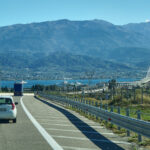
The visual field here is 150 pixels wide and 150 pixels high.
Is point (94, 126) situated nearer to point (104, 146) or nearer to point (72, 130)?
point (72, 130)

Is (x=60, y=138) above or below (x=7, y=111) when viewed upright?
below

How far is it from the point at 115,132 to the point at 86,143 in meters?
3.05

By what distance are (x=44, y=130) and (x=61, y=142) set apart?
3.22 metres

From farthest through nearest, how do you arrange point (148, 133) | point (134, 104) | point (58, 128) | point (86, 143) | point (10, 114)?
point (134, 104) < point (10, 114) < point (58, 128) < point (86, 143) < point (148, 133)

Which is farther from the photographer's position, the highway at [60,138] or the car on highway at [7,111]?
the car on highway at [7,111]

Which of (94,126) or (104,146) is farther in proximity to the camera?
(94,126)

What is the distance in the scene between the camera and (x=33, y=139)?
1374 centimetres

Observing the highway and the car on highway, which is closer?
the highway

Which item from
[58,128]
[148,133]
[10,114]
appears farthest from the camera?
[10,114]

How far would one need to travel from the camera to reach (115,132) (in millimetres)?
15703

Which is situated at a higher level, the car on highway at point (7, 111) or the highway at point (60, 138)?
the car on highway at point (7, 111)

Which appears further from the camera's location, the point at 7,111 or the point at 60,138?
the point at 7,111

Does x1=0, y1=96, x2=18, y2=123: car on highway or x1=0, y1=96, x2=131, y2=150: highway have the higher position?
x1=0, y1=96, x2=18, y2=123: car on highway

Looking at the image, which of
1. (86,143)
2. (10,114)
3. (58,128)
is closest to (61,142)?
(86,143)
